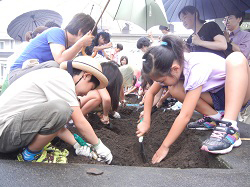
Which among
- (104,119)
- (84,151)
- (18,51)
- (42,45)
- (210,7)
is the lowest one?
(104,119)

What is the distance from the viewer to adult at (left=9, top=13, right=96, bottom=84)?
2.60 metres

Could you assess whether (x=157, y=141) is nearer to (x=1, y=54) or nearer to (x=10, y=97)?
(x=10, y=97)

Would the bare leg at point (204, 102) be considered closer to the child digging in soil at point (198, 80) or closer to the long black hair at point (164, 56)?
the child digging in soil at point (198, 80)

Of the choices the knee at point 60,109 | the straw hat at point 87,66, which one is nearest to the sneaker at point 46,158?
the knee at point 60,109

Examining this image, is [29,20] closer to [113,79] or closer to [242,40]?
[113,79]

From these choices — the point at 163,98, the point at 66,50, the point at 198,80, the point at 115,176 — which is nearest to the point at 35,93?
the point at 115,176

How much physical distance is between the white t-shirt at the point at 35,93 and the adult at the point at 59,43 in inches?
31.3

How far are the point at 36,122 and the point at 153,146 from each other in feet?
4.46

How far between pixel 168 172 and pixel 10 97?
111 centimetres

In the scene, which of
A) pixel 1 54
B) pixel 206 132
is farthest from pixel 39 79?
pixel 1 54

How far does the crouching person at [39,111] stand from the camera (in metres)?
1.62

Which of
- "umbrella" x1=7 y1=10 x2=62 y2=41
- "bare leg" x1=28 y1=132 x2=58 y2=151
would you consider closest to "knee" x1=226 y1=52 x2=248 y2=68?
"bare leg" x1=28 y1=132 x2=58 y2=151

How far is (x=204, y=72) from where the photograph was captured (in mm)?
2111

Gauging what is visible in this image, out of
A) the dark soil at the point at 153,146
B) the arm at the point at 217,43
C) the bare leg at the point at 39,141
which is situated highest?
the arm at the point at 217,43
